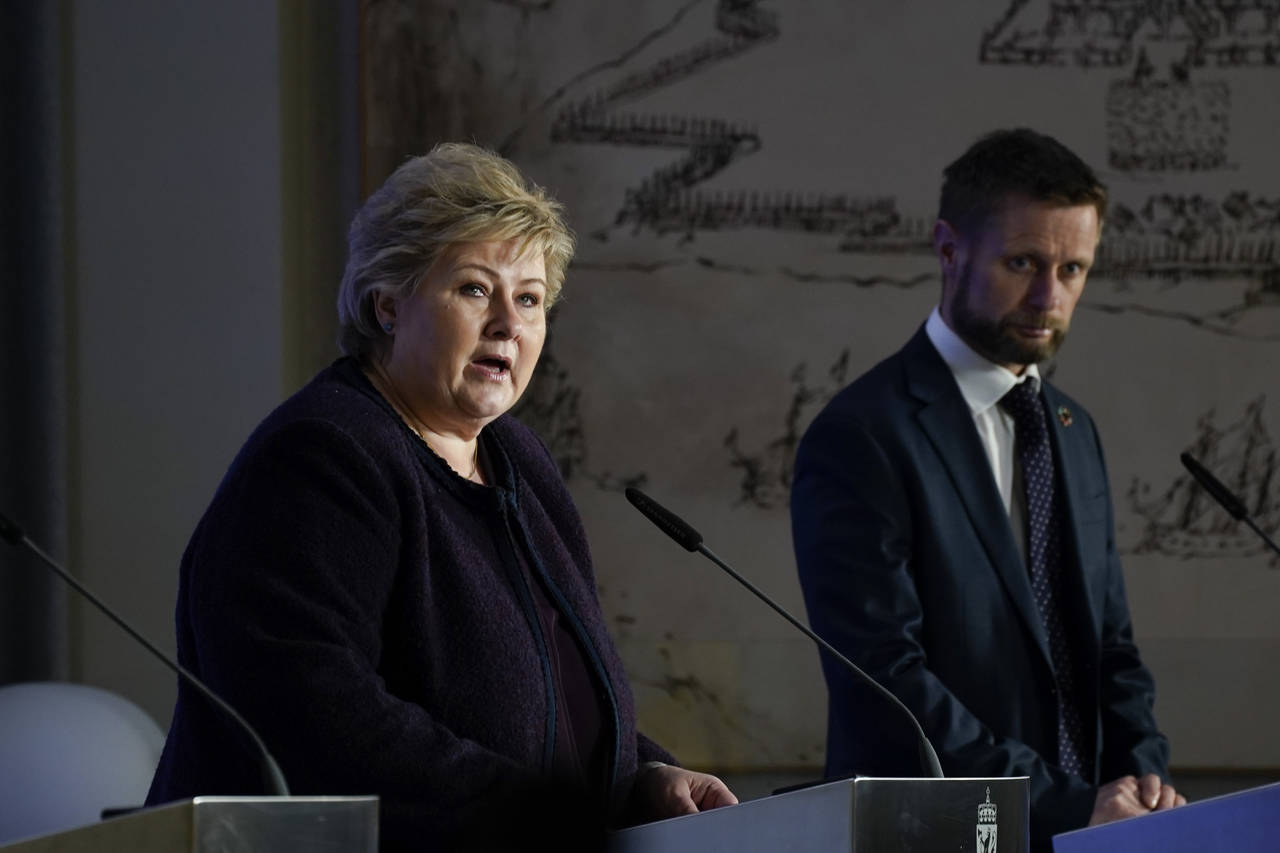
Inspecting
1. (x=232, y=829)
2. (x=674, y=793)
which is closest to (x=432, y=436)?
(x=674, y=793)

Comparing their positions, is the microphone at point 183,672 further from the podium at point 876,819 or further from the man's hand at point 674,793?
the man's hand at point 674,793

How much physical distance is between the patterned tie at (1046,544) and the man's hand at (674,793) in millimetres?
749

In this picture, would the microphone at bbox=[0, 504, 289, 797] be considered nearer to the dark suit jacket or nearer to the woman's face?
the woman's face

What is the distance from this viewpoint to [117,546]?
3.48 metres

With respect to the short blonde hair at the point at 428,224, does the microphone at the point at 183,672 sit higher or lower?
lower

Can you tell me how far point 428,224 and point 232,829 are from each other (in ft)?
3.15

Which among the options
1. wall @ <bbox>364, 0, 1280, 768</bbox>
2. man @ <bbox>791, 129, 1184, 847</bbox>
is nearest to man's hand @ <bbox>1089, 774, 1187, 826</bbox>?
man @ <bbox>791, 129, 1184, 847</bbox>

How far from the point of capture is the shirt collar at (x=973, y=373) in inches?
104

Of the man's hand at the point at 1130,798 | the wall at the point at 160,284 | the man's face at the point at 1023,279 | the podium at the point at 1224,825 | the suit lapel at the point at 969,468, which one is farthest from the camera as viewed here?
the wall at the point at 160,284

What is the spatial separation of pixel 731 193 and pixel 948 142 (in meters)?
0.47

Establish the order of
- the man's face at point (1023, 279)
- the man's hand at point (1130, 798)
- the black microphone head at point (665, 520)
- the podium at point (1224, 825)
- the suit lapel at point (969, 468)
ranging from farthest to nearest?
the man's face at point (1023, 279)
the suit lapel at point (969, 468)
the man's hand at point (1130, 798)
the black microphone head at point (665, 520)
the podium at point (1224, 825)

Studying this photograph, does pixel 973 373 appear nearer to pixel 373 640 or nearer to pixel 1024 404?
pixel 1024 404

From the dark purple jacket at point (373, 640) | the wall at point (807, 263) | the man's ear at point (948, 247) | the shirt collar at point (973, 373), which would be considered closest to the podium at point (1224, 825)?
the dark purple jacket at point (373, 640)

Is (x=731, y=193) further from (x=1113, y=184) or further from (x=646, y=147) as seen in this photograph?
(x=1113, y=184)
